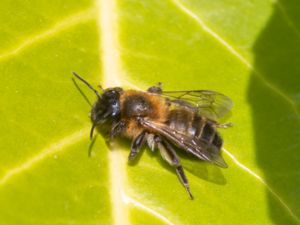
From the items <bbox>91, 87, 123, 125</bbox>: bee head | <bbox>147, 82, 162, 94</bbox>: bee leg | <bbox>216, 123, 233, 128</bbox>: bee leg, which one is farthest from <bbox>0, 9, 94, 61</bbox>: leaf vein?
<bbox>216, 123, 233, 128</bbox>: bee leg

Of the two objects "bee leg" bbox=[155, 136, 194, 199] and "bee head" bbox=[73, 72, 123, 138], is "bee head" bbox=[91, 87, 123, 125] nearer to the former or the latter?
"bee head" bbox=[73, 72, 123, 138]

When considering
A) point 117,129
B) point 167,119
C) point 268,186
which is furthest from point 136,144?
point 268,186

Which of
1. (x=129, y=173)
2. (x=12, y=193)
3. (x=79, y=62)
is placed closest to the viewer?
(x=12, y=193)

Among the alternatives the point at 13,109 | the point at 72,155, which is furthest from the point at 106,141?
the point at 13,109

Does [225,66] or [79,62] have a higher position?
[225,66]

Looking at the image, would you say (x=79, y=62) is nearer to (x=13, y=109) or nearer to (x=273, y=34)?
(x=13, y=109)

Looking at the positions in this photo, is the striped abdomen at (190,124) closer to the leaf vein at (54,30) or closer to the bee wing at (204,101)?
the bee wing at (204,101)
